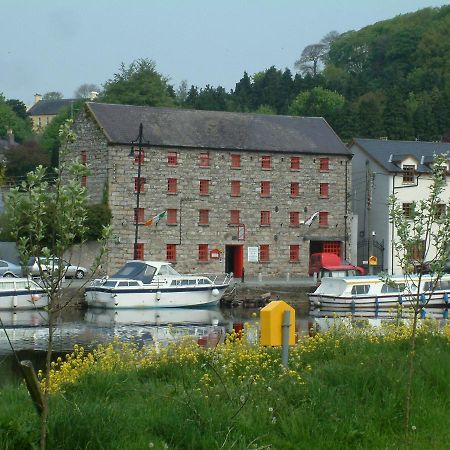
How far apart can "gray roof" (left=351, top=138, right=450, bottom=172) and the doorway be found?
11.2m

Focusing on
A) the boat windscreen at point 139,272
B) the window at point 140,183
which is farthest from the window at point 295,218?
the boat windscreen at point 139,272

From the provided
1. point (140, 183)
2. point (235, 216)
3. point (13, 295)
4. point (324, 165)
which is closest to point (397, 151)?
point (324, 165)

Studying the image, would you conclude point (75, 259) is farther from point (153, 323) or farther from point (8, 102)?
point (8, 102)

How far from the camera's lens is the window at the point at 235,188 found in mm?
57219

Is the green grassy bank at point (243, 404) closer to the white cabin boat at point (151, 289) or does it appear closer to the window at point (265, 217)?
the white cabin boat at point (151, 289)

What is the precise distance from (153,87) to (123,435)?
84.1 m

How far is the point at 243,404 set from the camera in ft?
35.8

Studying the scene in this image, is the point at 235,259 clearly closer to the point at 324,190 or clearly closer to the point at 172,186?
the point at 172,186

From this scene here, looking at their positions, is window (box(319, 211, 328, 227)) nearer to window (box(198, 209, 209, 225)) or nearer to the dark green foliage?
window (box(198, 209, 209, 225))

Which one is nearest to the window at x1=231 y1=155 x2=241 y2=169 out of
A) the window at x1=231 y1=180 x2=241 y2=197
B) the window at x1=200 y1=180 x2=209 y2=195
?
the window at x1=231 y1=180 x2=241 y2=197

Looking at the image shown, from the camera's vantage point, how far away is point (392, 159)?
6097 cm

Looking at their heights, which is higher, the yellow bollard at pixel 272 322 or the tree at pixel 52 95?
the tree at pixel 52 95

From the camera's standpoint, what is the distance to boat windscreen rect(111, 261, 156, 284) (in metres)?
46.0

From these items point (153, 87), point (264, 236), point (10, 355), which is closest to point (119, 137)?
point (264, 236)
